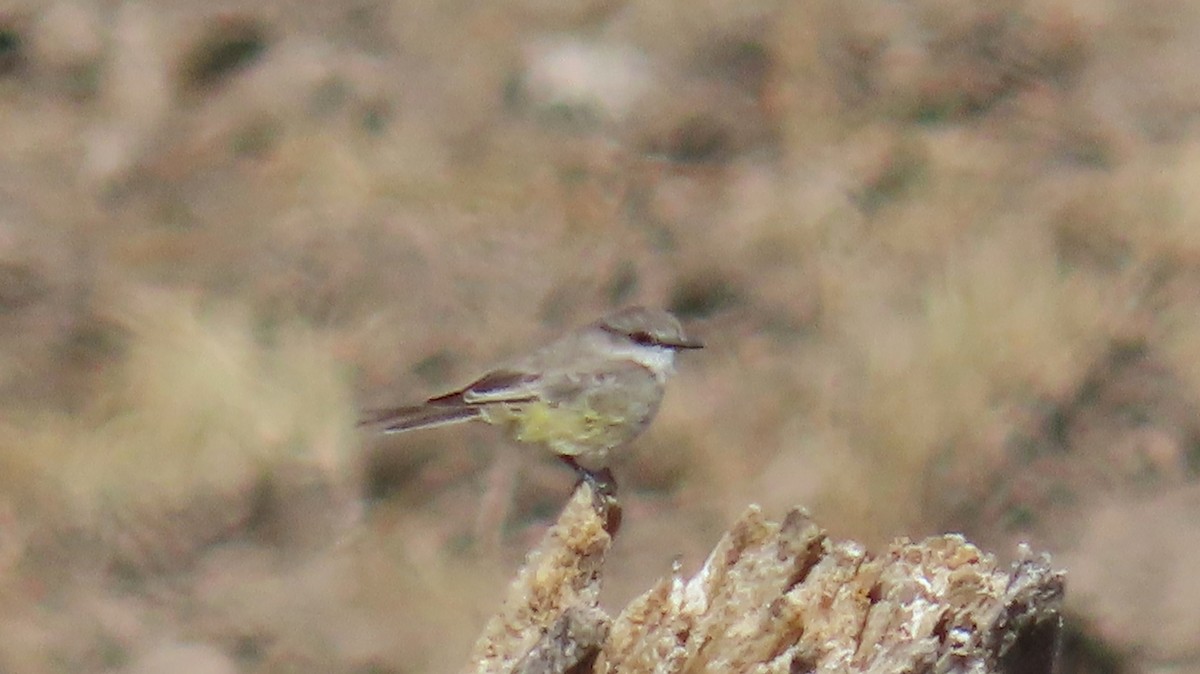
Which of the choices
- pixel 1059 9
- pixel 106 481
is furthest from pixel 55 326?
pixel 1059 9

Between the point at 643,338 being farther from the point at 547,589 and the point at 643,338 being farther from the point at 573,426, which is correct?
the point at 547,589

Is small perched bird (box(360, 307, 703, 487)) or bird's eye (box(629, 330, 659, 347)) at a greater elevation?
bird's eye (box(629, 330, 659, 347))

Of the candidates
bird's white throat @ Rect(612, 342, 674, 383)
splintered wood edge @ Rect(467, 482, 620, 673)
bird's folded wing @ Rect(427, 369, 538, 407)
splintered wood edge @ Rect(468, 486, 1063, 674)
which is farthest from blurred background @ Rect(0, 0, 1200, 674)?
splintered wood edge @ Rect(468, 486, 1063, 674)

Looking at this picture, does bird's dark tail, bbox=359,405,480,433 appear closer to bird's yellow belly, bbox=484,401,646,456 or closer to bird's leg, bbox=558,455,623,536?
bird's yellow belly, bbox=484,401,646,456

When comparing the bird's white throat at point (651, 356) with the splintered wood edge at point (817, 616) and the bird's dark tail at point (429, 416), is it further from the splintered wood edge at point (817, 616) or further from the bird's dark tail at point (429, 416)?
the splintered wood edge at point (817, 616)

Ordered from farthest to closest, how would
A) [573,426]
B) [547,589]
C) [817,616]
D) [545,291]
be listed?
[545,291]
[573,426]
[547,589]
[817,616]

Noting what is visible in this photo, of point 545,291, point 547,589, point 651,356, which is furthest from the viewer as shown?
point 545,291

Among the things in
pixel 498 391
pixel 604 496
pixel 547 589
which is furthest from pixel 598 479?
pixel 547 589

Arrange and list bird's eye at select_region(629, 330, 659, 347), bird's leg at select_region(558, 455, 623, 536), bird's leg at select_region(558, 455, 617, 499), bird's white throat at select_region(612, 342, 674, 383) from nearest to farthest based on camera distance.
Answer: bird's leg at select_region(558, 455, 623, 536), bird's leg at select_region(558, 455, 617, 499), bird's white throat at select_region(612, 342, 674, 383), bird's eye at select_region(629, 330, 659, 347)
